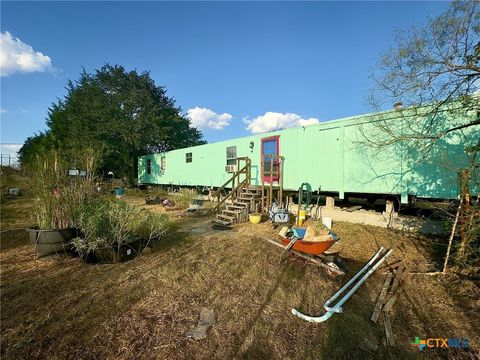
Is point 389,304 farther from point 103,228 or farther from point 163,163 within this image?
point 163,163

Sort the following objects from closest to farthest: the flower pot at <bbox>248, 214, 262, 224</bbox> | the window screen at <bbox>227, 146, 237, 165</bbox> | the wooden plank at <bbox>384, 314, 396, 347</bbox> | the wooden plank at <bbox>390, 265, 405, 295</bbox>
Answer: the wooden plank at <bbox>384, 314, 396, 347</bbox>, the wooden plank at <bbox>390, 265, 405, 295</bbox>, the flower pot at <bbox>248, 214, 262, 224</bbox>, the window screen at <bbox>227, 146, 237, 165</bbox>

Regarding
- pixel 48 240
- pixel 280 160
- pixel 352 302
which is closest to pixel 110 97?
pixel 280 160

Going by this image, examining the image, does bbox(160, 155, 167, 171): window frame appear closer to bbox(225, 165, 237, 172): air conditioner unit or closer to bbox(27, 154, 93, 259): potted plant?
bbox(225, 165, 237, 172): air conditioner unit

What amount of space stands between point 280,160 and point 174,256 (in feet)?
18.1

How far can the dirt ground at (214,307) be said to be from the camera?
7.93ft

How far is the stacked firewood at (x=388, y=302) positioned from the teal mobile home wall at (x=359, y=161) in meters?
2.77

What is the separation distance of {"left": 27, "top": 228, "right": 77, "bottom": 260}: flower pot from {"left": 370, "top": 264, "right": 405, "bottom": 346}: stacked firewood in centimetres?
480

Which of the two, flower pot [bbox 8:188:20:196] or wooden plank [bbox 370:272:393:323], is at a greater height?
flower pot [bbox 8:188:20:196]

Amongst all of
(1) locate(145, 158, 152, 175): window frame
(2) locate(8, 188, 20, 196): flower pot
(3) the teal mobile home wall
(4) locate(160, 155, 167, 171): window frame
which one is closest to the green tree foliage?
(1) locate(145, 158, 152, 175): window frame

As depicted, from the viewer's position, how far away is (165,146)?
23.7 meters

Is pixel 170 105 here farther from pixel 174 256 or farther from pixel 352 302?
pixel 352 302

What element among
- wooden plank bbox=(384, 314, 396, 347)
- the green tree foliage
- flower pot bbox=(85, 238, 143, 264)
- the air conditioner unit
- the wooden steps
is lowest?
wooden plank bbox=(384, 314, 396, 347)

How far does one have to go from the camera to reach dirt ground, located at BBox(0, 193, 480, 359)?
7.93ft

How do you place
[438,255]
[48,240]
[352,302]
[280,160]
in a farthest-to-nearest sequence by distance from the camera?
[280,160], [438,255], [48,240], [352,302]
